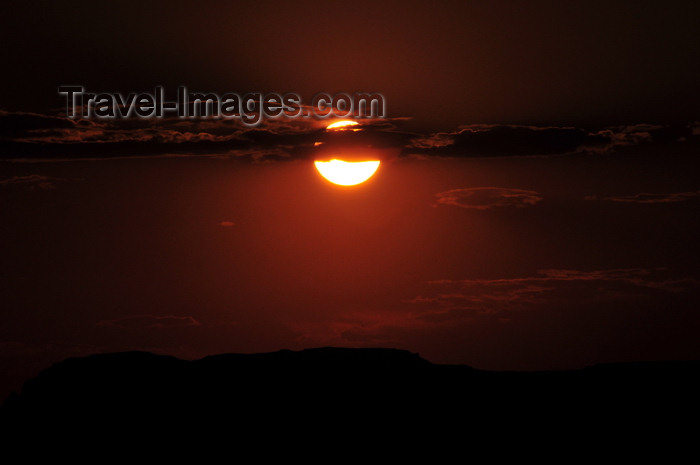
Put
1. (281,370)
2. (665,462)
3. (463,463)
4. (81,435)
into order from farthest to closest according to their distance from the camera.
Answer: (281,370) → (81,435) → (463,463) → (665,462)

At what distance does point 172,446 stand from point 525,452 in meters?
17.8

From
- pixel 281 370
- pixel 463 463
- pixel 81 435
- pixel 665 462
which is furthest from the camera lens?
pixel 281 370

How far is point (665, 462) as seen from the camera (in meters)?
39.6

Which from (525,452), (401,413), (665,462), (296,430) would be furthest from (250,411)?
(665,462)

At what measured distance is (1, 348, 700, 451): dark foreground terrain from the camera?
4328cm

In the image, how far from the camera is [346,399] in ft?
151

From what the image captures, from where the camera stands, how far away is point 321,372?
47.6 metres

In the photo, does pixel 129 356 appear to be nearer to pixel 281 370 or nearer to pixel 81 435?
pixel 81 435

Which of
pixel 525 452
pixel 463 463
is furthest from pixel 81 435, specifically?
pixel 525 452

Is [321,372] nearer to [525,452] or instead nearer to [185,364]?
[185,364]

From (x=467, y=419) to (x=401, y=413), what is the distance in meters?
3.47

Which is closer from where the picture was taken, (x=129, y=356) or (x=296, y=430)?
(x=296, y=430)

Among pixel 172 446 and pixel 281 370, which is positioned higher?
pixel 281 370

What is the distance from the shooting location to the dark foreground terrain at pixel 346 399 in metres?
43.3
